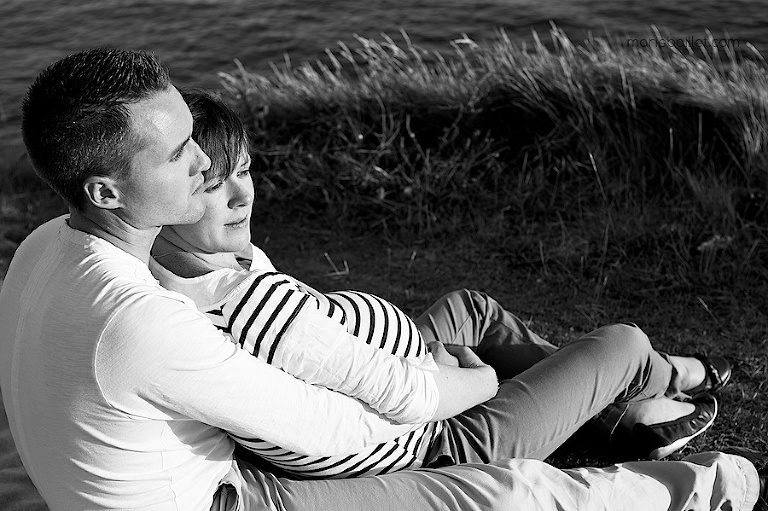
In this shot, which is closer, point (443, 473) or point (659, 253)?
point (443, 473)

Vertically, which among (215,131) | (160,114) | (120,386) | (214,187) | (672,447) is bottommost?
(672,447)

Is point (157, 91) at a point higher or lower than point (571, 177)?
higher

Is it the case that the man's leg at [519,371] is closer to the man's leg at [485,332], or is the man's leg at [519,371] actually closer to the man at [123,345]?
the man's leg at [485,332]

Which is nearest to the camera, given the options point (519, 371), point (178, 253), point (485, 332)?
point (178, 253)

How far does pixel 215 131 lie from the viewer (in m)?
2.50

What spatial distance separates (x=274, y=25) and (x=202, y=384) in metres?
12.1

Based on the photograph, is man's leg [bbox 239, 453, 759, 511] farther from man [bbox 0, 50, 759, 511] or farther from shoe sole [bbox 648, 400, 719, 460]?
shoe sole [bbox 648, 400, 719, 460]

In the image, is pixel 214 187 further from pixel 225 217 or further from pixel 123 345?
pixel 123 345

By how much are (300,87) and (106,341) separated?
4490 millimetres

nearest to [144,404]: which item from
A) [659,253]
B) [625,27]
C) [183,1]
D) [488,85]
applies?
[659,253]

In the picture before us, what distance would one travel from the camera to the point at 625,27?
11289mm

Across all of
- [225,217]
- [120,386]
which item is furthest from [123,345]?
[225,217]

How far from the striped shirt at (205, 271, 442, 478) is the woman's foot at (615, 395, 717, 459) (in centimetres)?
89

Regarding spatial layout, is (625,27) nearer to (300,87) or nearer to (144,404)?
(300,87)
